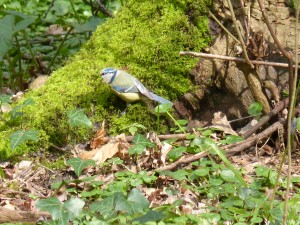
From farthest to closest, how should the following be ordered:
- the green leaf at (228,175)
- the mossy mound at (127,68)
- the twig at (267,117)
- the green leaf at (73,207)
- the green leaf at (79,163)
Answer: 1. the mossy mound at (127,68)
2. the twig at (267,117)
3. the green leaf at (79,163)
4. the green leaf at (228,175)
5. the green leaf at (73,207)

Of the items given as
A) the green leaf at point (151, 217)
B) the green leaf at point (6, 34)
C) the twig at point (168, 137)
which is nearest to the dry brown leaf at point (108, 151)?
the twig at point (168, 137)

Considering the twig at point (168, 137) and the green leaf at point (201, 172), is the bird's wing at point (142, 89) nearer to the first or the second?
the twig at point (168, 137)

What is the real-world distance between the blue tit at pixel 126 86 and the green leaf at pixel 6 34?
987 millimetres

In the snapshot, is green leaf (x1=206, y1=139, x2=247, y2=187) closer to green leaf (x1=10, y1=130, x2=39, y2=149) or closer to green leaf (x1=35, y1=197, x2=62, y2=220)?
green leaf (x1=35, y1=197, x2=62, y2=220)

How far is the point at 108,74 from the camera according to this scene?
3906 millimetres

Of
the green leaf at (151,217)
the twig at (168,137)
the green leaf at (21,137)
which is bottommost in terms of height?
the twig at (168,137)

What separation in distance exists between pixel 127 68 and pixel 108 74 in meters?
0.28

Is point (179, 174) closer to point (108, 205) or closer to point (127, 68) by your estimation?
point (108, 205)

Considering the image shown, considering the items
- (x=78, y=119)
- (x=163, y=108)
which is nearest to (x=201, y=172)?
(x=163, y=108)

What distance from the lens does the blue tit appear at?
3867mm

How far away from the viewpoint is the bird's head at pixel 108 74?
3.89 metres

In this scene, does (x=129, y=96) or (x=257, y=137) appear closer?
(x=257, y=137)

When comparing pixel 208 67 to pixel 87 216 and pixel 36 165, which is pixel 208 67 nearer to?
pixel 36 165

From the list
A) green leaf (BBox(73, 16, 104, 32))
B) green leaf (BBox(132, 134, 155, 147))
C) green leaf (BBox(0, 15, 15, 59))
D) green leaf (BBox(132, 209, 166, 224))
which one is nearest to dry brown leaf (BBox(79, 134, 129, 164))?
green leaf (BBox(132, 134, 155, 147))
